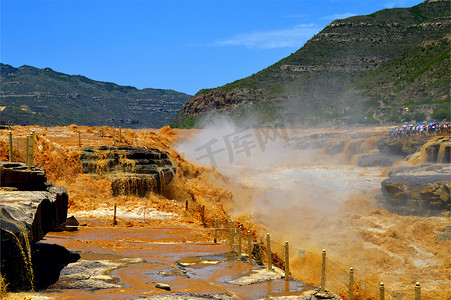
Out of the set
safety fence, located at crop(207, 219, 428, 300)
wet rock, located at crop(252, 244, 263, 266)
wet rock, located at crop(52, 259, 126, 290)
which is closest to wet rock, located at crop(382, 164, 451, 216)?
safety fence, located at crop(207, 219, 428, 300)

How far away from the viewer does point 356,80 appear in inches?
3991

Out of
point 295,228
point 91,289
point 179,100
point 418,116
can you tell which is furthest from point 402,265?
point 179,100

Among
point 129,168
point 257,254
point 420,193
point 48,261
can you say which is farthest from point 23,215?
point 420,193

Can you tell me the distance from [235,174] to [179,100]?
14727 cm

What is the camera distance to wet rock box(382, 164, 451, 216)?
78.5 ft

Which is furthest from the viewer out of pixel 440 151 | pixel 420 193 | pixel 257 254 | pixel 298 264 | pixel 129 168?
pixel 440 151

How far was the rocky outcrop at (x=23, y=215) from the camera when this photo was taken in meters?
7.61

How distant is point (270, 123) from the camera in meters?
91.8

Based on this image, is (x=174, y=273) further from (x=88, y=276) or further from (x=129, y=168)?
(x=129, y=168)

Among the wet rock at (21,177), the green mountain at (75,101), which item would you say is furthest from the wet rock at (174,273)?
the green mountain at (75,101)

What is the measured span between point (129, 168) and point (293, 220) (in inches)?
326

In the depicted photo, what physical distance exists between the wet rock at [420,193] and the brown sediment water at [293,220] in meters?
0.69

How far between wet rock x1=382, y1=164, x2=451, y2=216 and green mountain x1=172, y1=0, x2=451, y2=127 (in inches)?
1471

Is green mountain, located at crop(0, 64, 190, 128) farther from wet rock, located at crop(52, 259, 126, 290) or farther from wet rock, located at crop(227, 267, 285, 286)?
wet rock, located at crop(227, 267, 285, 286)
